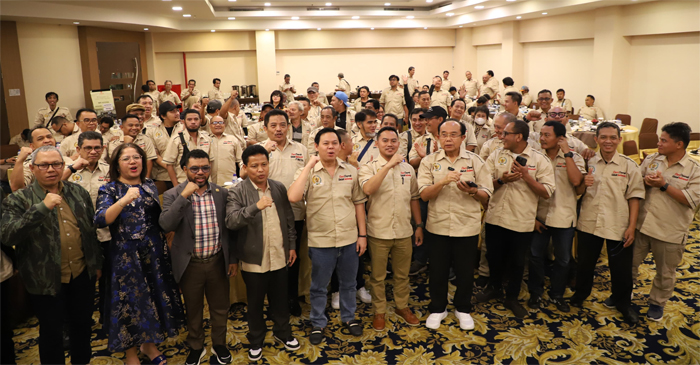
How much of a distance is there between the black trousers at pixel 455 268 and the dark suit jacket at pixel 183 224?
165 cm

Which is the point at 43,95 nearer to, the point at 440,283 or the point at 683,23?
the point at 440,283

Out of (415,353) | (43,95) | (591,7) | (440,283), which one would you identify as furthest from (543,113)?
(43,95)

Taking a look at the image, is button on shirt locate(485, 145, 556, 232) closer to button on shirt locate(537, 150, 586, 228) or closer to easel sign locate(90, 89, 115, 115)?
button on shirt locate(537, 150, 586, 228)

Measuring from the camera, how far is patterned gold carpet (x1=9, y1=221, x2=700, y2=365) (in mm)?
3580

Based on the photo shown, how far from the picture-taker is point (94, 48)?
43.1 feet

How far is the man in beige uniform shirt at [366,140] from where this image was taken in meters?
4.82

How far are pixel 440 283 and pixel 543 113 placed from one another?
13.8ft

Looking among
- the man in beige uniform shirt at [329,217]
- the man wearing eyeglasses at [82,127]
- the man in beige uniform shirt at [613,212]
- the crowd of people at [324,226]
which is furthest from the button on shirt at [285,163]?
the man wearing eyeglasses at [82,127]

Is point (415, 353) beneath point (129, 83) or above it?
beneath

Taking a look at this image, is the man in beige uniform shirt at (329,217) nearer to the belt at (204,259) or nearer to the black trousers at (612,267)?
the belt at (204,259)

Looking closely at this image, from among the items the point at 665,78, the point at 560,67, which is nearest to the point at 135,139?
Answer: the point at 665,78

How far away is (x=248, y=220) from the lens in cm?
332

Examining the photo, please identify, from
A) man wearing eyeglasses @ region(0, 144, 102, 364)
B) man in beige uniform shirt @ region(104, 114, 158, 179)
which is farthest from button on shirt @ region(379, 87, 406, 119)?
man wearing eyeglasses @ region(0, 144, 102, 364)

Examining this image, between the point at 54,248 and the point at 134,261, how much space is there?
0.47 meters
